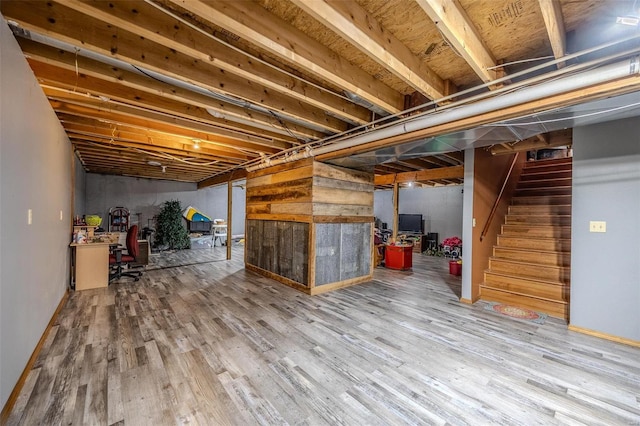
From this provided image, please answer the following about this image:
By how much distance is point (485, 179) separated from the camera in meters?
4.07

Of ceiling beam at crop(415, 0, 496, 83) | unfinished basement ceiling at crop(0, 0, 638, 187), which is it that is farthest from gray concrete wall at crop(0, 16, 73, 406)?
ceiling beam at crop(415, 0, 496, 83)

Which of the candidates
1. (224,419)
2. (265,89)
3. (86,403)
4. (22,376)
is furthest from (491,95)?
(22,376)

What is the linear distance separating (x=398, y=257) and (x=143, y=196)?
8.25m

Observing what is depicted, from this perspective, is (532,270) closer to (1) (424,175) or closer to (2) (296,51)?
(1) (424,175)

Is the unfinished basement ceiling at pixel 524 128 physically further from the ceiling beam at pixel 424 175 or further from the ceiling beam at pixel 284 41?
the ceiling beam at pixel 424 175

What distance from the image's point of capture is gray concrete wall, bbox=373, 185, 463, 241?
895cm

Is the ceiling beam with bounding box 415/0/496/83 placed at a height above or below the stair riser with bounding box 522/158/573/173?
above

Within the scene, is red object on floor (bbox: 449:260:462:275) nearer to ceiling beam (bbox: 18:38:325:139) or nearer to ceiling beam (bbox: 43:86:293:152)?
ceiling beam (bbox: 18:38:325:139)

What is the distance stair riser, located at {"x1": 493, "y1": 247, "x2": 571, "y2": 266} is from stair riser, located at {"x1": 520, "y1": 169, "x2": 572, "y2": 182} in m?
2.05

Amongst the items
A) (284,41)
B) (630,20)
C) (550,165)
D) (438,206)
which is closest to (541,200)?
(550,165)

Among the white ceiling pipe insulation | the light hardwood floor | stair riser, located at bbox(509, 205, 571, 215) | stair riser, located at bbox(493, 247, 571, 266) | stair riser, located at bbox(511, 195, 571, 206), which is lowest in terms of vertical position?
the light hardwood floor

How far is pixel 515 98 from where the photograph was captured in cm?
206

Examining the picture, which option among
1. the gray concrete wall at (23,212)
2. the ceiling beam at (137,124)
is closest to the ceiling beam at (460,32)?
the gray concrete wall at (23,212)

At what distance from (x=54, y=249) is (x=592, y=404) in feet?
16.8
